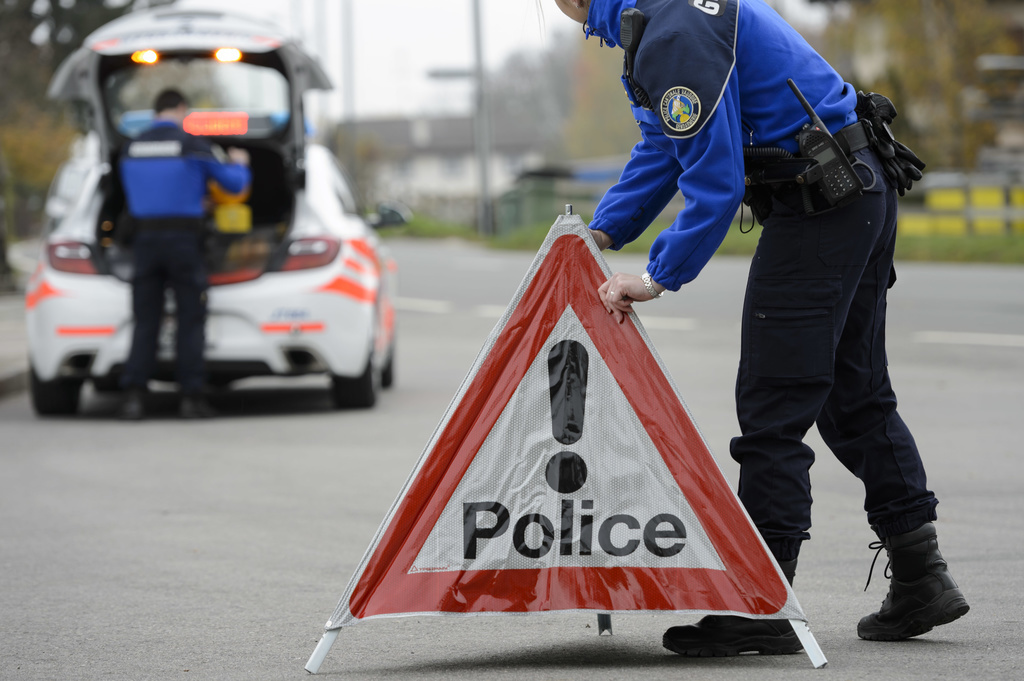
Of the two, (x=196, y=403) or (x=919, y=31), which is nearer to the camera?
(x=196, y=403)

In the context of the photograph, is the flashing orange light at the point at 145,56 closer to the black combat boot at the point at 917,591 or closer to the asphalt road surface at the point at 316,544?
the asphalt road surface at the point at 316,544

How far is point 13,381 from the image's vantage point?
1081 centimetres

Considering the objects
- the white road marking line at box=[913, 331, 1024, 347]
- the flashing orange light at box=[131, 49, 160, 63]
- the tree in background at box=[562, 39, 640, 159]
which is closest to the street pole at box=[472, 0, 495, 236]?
the white road marking line at box=[913, 331, 1024, 347]

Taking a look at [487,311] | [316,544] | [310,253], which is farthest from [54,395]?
[487,311]

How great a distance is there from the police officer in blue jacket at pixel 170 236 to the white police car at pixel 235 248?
13 cm

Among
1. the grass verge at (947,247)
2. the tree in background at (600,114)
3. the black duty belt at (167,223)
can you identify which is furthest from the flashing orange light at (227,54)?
the tree in background at (600,114)

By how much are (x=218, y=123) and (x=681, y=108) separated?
7.39 m

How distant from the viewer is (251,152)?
1038 centimetres

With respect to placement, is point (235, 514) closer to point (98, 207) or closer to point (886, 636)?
point (886, 636)

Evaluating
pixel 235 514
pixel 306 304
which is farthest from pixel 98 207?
pixel 235 514

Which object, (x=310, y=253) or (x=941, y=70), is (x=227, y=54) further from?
(x=941, y=70)

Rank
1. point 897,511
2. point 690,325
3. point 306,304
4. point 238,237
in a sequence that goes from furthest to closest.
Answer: point 690,325 < point 238,237 < point 306,304 < point 897,511

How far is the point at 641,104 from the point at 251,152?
7100 millimetres

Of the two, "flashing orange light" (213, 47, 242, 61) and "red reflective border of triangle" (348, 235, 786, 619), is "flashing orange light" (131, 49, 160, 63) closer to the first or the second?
"flashing orange light" (213, 47, 242, 61)
